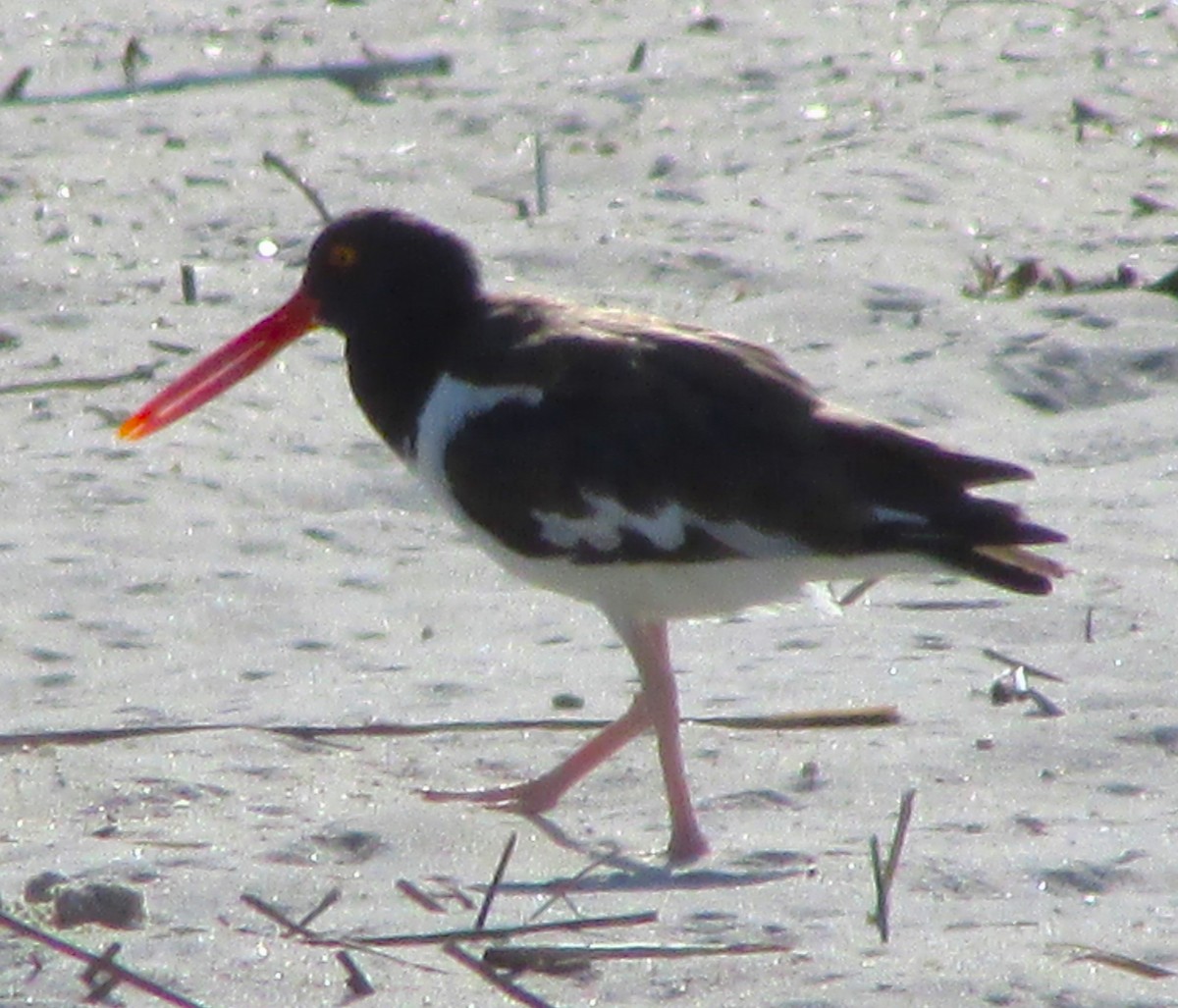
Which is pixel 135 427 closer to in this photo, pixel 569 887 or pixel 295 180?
pixel 295 180

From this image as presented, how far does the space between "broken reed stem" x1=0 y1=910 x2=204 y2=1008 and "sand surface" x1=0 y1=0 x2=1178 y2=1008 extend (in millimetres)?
62

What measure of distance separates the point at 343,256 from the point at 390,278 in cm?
16

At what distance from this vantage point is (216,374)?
618cm

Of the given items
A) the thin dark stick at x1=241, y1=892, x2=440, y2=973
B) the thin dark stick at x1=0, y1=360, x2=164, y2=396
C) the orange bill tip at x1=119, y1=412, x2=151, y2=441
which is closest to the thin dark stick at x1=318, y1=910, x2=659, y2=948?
the thin dark stick at x1=241, y1=892, x2=440, y2=973

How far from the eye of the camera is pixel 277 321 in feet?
19.8

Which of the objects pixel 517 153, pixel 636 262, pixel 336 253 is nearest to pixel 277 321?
pixel 336 253

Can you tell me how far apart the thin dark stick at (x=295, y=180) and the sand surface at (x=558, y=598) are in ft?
0.24

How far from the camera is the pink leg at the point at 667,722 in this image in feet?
15.3

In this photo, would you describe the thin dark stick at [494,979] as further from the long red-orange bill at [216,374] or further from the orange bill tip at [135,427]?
the orange bill tip at [135,427]

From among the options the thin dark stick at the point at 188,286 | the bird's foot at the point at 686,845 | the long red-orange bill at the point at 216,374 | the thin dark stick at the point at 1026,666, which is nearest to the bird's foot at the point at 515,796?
the bird's foot at the point at 686,845

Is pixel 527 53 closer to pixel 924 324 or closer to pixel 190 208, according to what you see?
pixel 190 208

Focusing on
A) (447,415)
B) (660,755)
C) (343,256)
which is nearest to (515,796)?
(660,755)

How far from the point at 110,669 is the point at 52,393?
153 centimetres

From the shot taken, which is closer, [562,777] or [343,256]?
[562,777]
